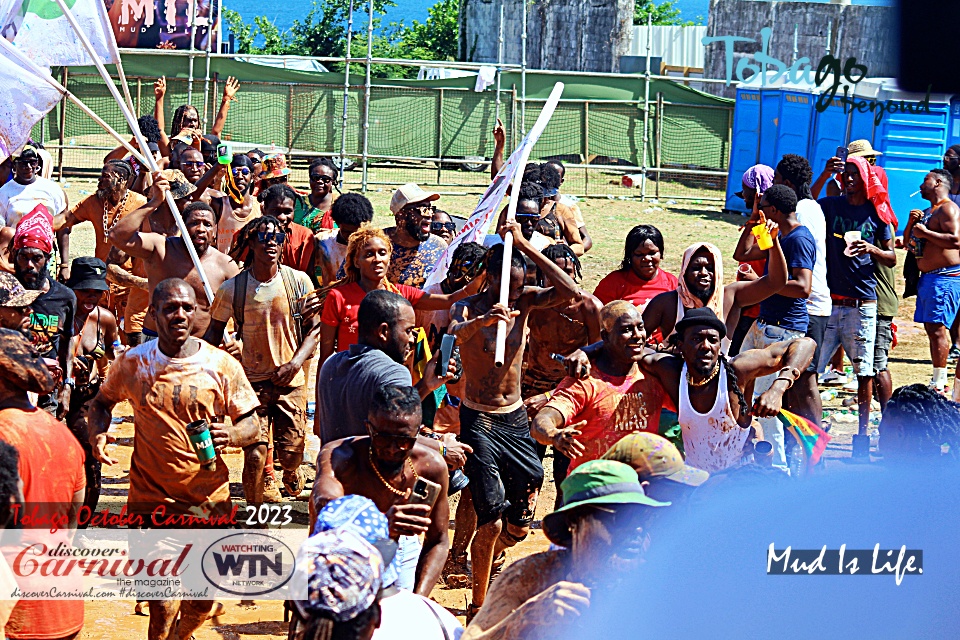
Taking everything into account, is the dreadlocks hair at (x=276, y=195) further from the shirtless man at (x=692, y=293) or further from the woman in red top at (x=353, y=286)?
the shirtless man at (x=692, y=293)

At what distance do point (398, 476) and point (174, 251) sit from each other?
150 inches

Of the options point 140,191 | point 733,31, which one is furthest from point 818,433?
point 733,31

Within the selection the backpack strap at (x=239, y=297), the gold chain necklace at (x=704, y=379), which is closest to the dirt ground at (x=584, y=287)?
the gold chain necklace at (x=704, y=379)

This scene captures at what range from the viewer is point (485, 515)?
6227 mm

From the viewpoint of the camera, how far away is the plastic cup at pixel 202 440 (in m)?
5.18

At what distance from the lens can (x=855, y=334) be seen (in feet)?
29.7

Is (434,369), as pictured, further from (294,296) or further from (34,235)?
(34,235)

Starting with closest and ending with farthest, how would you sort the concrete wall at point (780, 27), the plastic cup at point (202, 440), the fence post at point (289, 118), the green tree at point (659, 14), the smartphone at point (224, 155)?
the plastic cup at point (202, 440) < the smartphone at point (224, 155) < the fence post at point (289, 118) < the concrete wall at point (780, 27) < the green tree at point (659, 14)

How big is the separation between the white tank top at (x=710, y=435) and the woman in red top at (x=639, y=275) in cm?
210

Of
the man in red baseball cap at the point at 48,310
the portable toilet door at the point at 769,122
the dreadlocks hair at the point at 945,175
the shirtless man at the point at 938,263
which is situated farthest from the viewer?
the portable toilet door at the point at 769,122

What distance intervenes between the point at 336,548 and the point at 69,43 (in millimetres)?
6714

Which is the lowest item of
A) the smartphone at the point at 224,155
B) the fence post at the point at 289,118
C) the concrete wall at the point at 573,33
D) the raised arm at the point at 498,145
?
the smartphone at the point at 224,155

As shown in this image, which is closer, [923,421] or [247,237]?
A: [923,421]

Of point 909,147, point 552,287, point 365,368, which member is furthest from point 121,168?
point 909,147
